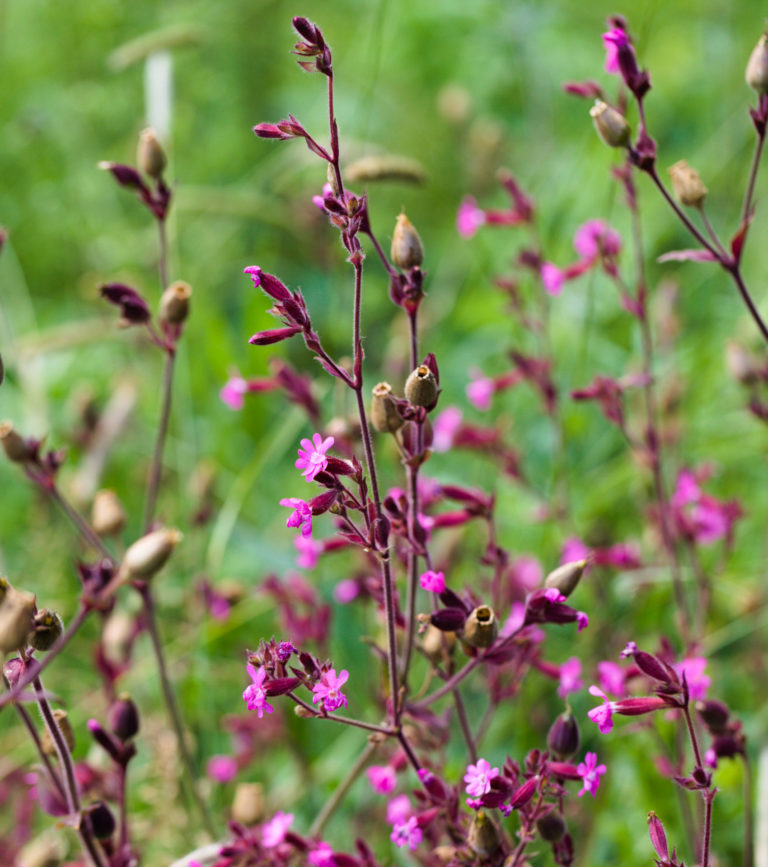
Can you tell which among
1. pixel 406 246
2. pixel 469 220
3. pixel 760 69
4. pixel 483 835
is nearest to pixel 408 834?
pixel 483 835

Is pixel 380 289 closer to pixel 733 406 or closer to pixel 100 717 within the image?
pixel 733 406

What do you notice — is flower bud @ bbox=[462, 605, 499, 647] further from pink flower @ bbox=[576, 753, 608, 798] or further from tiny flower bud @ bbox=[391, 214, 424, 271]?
tiny flower bud @ bbox=[391, 214, 424, 271]

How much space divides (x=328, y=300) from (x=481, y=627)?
183 centimetres

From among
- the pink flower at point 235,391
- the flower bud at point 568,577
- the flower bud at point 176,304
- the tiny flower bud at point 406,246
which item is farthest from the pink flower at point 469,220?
the flower bud at point 568,577

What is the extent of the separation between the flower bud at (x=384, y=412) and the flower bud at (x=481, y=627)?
0.51 ft

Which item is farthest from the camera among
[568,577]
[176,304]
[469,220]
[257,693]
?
[469,220]

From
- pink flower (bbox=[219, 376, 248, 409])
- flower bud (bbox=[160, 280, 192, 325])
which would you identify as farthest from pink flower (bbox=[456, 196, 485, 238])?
flower bud (bbox=[160, 280, 192, 325])

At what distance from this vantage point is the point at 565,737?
0.81m

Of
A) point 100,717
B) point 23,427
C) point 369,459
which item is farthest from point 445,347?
point 369,459

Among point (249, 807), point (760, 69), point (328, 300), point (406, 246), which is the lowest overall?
point (328, 300)

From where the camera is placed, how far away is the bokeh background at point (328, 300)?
1384 millimetres

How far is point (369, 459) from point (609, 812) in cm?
70

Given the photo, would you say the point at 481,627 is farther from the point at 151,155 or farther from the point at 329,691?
the point at 151,155

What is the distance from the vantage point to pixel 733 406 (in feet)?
6.10
